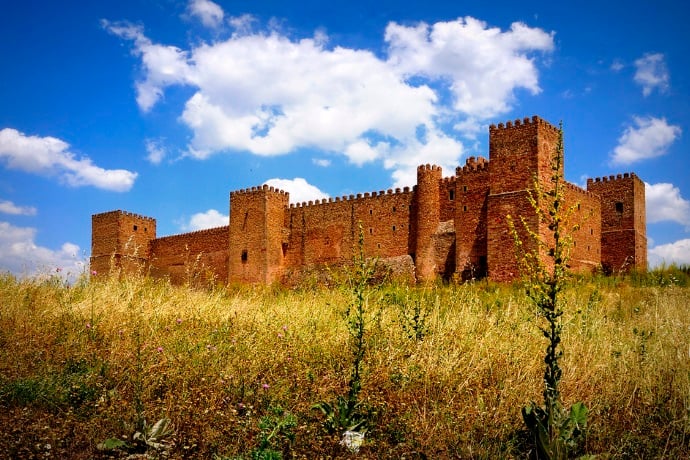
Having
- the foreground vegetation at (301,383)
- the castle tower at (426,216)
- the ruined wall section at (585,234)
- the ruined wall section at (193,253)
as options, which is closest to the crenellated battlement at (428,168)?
the castle tower at (426,216)

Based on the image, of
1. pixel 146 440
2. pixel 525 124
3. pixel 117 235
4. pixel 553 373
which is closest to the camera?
pixel 553 373

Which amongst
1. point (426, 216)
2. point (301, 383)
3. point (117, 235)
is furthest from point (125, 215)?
point (301, 383)

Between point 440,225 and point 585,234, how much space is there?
6.23m

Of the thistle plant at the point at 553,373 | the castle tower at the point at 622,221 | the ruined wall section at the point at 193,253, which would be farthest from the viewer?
the ruined wall section at the point at 193,253

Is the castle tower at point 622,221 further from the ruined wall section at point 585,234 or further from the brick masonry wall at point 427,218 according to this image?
the brick masonry wall at point 427,218

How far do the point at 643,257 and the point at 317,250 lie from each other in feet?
50.2

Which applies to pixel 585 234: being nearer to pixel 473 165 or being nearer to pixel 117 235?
pixel 473 165

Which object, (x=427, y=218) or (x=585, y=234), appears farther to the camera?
(x=427, y=218)

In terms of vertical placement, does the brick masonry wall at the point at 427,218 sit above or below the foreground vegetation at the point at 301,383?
above

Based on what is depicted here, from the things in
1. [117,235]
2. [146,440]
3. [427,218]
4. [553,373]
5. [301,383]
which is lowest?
[146,440]

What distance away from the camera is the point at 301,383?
17.2ft

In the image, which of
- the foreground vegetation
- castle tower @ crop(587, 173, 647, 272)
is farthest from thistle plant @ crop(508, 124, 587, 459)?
castle tower @ crop(587, 173, 647, 272)

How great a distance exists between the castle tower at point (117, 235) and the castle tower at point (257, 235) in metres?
9.04

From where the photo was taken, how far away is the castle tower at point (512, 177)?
20.8 m
